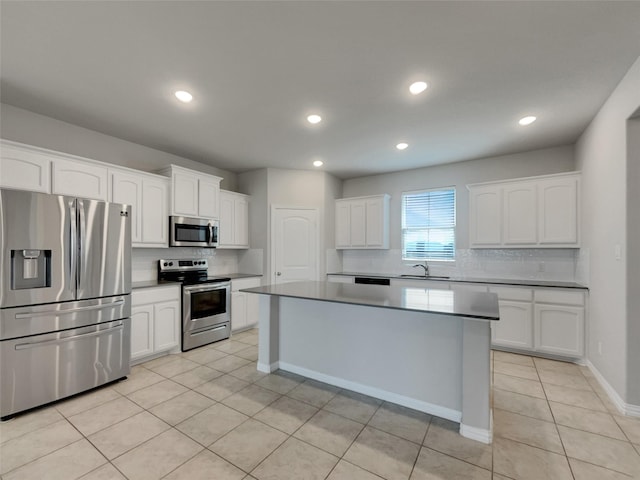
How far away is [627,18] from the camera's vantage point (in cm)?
174

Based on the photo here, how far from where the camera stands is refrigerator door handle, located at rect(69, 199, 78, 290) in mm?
2572

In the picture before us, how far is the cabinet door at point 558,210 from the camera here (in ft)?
11.7

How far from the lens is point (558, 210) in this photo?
12.0 feet

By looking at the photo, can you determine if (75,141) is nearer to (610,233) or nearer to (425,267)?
(425,267)

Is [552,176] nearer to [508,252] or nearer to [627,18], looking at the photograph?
[508,252]

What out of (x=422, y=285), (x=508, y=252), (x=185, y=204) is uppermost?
(x=185, y=204)

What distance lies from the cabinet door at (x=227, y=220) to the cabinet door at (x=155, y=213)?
0.93m

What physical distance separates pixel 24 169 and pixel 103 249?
94 centimetres

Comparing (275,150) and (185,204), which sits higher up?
(275,150)

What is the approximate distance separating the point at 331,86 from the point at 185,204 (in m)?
2.60

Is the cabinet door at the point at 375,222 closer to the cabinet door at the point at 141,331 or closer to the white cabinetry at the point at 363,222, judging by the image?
the white cabinetry at the point at 363,222

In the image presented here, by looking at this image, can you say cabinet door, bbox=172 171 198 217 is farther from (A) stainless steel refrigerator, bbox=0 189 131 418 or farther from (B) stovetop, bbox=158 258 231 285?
(A) stainless steel refrigerator, bbox=0 189 131 418

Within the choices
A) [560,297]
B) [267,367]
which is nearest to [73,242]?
[267,367]

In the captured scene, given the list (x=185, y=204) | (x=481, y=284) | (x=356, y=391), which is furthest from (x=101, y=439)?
(x=481, y=284)
